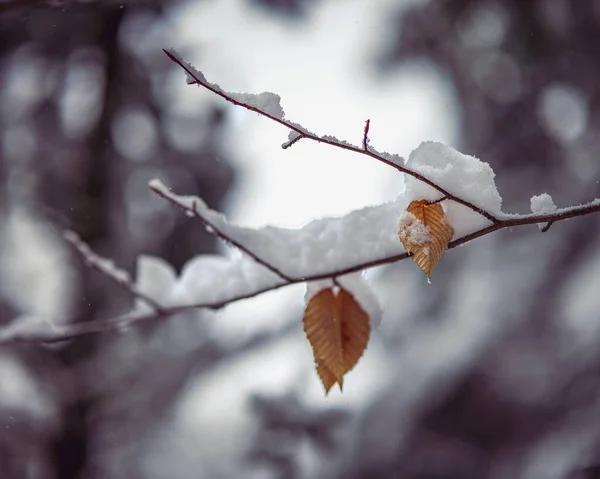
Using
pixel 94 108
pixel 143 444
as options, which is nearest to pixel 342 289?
pixel 94 108

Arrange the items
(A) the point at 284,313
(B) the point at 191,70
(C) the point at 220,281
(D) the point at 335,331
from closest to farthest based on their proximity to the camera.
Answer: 1. (B) the point at 191,70
2. (D) the point at 335,331
3. (C) the point at 220,281
4. (A) the point at 284,313

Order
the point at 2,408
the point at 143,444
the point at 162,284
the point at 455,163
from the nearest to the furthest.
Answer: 1. the point at 455,163
2. the point at 162,284
3. the point at 2,408
4. the point at 143,444

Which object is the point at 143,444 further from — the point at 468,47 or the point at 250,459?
the point at 468,47

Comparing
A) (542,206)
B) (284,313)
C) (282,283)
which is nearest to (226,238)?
(282,283)

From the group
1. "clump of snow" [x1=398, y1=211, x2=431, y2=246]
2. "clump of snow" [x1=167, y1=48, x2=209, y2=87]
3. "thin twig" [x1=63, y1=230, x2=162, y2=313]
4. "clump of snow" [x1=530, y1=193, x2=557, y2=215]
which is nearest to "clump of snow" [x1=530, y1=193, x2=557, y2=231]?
"clump of snow" [x1=530, y1=193, x2=557, y2=215]

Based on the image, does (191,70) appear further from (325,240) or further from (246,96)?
(325,240)

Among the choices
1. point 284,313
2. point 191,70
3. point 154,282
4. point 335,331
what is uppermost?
A: point 284,313

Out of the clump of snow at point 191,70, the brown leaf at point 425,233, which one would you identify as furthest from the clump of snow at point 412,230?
the clump of snow at point 191,70

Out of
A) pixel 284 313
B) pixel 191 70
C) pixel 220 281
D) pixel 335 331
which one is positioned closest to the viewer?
pixel 191 70
